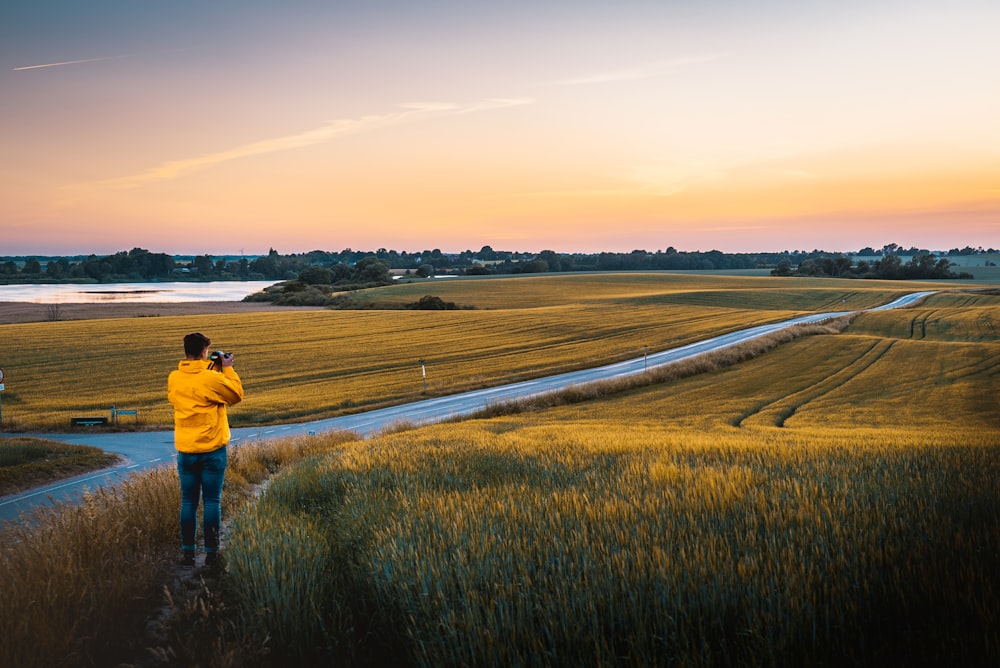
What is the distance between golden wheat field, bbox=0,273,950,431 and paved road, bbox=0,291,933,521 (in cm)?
166

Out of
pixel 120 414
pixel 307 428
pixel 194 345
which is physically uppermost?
pixel 194 345

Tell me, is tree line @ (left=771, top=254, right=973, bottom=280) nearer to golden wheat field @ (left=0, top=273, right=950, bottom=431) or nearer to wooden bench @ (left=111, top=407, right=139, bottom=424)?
golden wheat field @ (left=0, top=273, right=950, bottom=431)

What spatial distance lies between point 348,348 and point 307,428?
91.4 feet

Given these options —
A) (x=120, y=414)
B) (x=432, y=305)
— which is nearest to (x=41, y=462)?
(x=120, y=414)

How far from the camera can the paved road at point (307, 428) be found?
13883 millimetres

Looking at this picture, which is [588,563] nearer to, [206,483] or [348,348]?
[206,483]

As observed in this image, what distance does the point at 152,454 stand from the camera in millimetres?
20562

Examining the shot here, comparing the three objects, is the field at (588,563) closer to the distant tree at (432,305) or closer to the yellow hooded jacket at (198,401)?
the yellow hooded jacket at (198,401)

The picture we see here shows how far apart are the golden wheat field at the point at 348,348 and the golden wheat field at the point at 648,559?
2321 cm

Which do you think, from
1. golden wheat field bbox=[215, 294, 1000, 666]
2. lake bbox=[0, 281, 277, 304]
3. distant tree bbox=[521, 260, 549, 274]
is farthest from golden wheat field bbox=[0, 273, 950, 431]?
distant tree bbox=[521, 260, 549, 274]

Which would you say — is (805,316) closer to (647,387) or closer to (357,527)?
(647,387)

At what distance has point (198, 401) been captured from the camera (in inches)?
279

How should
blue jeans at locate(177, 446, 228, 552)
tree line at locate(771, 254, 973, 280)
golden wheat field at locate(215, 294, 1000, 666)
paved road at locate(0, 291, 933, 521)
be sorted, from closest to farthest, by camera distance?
golden wheat field at locate(215, 294, 1000, 666), blue jeans at locate(177, 446, 228, 552), paved road at locate(0, 291, 933, 521), tree line at locate(771, 254, 973, 280)

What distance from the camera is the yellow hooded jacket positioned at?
23.3 feet
